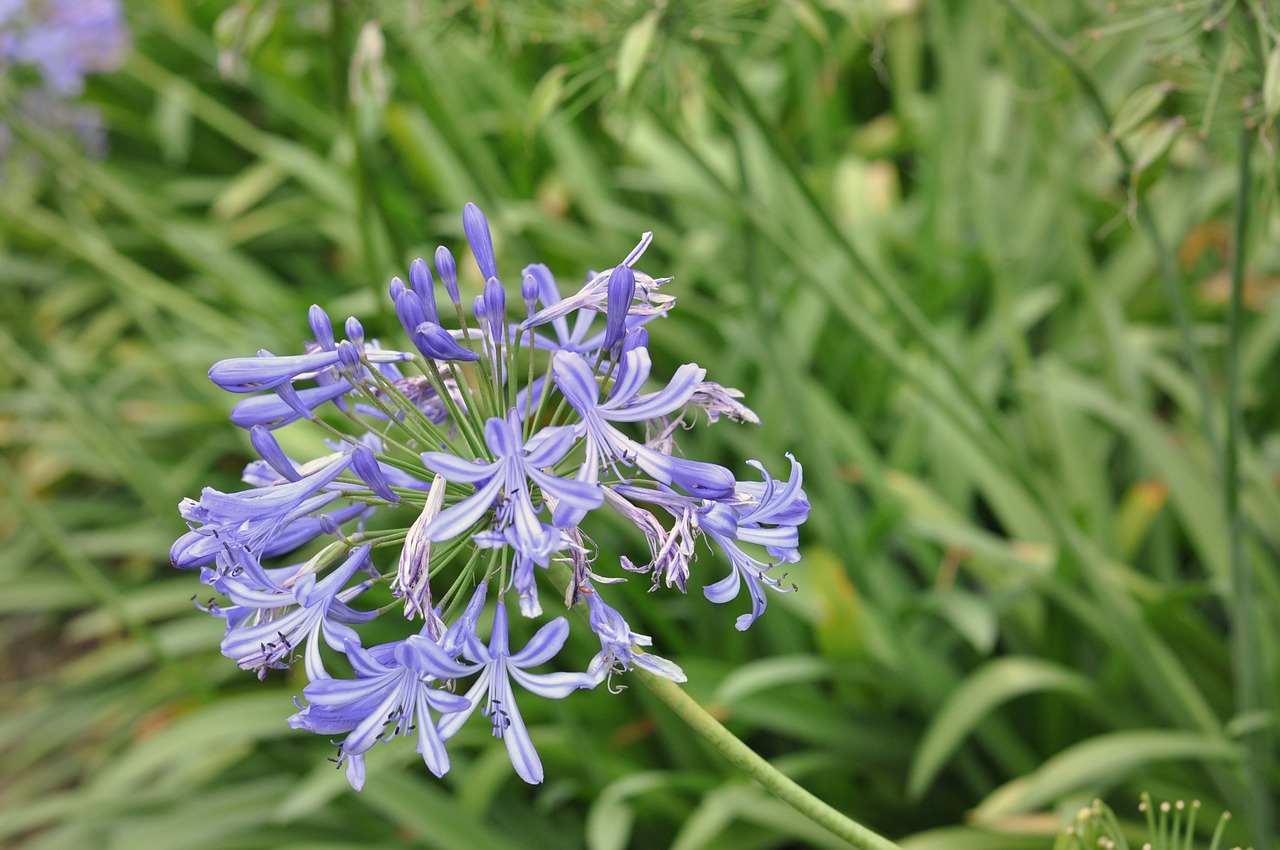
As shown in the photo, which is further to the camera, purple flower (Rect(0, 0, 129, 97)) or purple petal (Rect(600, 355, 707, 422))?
purple flower (Rect(0, 0, 129, 97))

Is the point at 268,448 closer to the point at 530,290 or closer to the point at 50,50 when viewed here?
the point at 530,290

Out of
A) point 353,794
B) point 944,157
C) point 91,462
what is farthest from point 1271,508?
point 91,462

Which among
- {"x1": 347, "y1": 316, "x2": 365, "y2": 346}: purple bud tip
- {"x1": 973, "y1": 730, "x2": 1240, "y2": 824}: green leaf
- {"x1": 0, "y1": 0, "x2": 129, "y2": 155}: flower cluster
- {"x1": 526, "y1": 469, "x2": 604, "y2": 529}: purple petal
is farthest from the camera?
{"x1": 0, "y1": 0, "x2": 129, "y2": 155}: flower cluster

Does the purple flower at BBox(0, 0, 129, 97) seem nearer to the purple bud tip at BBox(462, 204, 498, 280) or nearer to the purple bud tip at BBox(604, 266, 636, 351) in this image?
the purple bud tip at BBox(462, 204, 498, 280)

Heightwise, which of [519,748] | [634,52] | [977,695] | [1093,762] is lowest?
[1093,762]

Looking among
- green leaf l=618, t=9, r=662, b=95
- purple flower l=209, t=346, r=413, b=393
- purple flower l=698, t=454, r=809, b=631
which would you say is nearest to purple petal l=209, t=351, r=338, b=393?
purple flower l=209, t=346, r=413, b=393

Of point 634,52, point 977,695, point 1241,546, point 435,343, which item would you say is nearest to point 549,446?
point 435,343

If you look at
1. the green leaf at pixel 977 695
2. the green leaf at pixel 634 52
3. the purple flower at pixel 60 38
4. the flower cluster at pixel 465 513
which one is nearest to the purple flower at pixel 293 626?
the flower cluster at pixel 465 513
